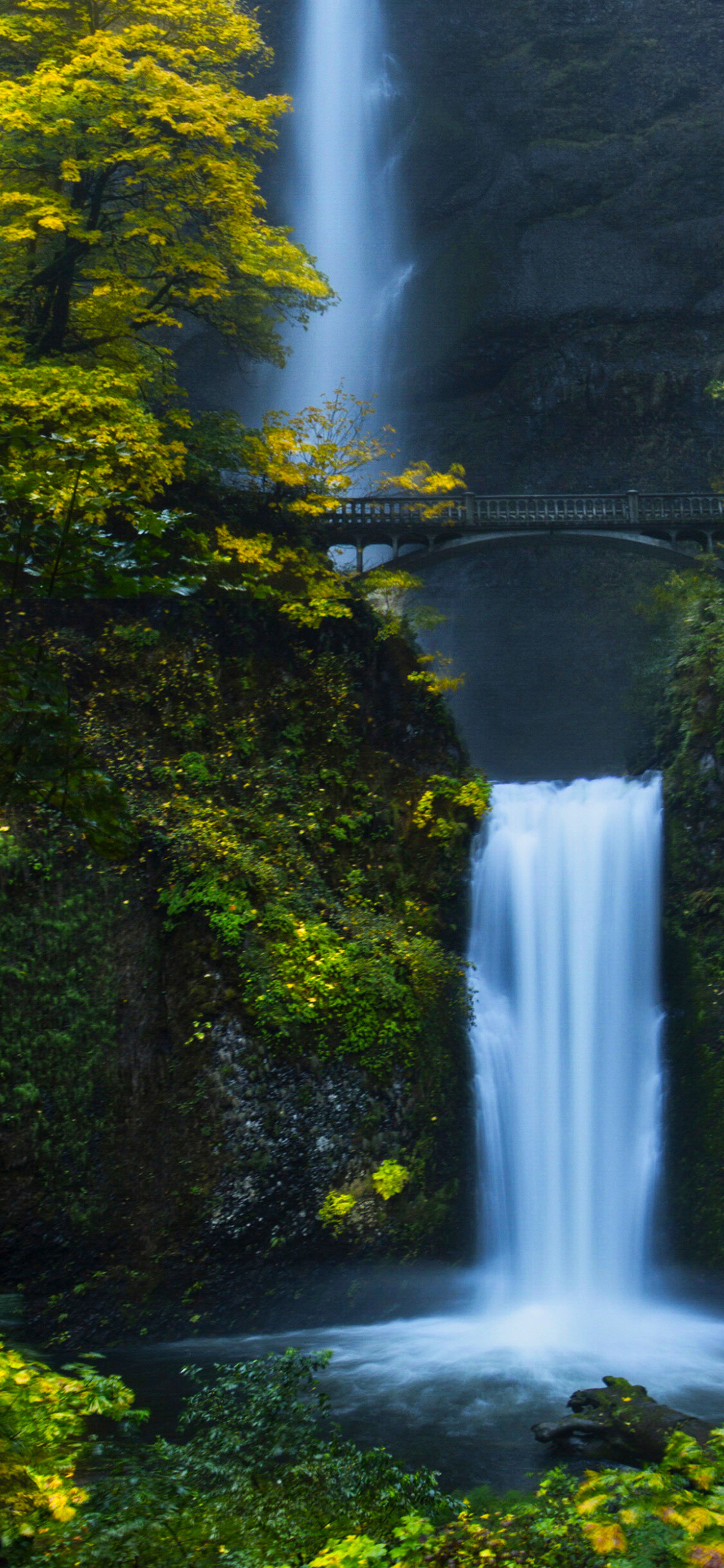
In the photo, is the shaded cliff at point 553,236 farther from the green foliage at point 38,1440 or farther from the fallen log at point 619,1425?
the green foliage at point 38,1440

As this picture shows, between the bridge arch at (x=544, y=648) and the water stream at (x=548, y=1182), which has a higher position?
the bridge arch at (x=544, y=648)

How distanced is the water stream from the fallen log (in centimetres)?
25

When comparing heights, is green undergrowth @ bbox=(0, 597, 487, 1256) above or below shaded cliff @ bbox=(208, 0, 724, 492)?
below

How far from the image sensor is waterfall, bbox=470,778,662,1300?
11.0m

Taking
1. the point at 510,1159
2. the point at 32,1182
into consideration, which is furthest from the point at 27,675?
the point at 510,1159

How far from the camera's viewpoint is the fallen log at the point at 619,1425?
6625 millimetres

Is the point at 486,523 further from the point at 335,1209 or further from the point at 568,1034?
the point at 335,1209

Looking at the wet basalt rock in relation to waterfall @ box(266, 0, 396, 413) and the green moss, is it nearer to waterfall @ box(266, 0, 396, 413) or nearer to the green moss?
the green moss

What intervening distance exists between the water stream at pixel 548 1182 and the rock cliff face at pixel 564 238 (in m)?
14.9

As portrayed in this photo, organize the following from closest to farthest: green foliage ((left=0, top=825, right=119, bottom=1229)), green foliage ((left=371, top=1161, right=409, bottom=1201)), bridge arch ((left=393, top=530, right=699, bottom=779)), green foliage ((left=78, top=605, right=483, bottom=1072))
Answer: green foliage ((left=0, top=825, right=119, bottom=1229)) → green foliage ((left=371, top=1161, right=409, bottom=1201)) → green foliage ((left=78, top=605, right=483, bottom=1072)) → bridge arch ((left=393, top=530, right=699, bottom=779))

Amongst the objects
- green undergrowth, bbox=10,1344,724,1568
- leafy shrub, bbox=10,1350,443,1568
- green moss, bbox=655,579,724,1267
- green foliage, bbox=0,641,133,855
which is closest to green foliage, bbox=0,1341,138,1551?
green undergrowth, bbox=10,1344,724,1568

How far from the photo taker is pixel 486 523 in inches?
643

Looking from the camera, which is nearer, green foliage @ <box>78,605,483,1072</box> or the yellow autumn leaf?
the yellow autumn leaf

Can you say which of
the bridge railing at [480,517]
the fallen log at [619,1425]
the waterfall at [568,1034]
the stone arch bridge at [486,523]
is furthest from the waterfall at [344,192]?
the fallen log at [619,1425]
